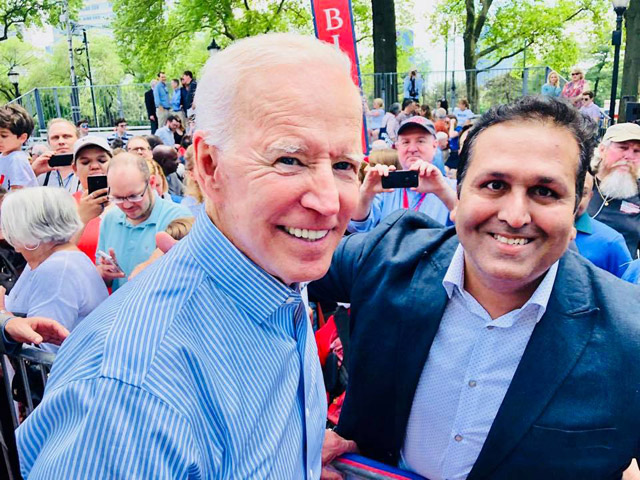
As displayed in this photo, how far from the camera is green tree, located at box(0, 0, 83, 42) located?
29.9m

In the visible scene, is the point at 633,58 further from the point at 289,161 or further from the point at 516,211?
the point at 289,161

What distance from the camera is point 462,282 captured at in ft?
5.87

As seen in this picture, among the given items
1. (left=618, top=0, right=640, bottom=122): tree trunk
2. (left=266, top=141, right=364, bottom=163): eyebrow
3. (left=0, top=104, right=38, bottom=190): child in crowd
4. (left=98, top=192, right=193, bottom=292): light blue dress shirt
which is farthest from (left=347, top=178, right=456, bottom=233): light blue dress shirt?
(left=618, top=0, right=640, bottom=122): tree trunk

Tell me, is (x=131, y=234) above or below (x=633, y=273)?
above

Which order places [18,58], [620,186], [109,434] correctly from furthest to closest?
[18,58] → [620,186] → [109,434]

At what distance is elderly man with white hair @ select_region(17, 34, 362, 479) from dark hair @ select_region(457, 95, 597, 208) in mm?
642

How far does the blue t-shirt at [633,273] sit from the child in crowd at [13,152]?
17.2 feet

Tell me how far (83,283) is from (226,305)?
6.23ft

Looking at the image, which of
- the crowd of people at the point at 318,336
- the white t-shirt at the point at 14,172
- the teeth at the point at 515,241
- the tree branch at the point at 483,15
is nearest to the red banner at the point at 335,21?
the white t-shirt at the point at 14,172

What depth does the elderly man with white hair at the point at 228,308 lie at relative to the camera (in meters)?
0.96

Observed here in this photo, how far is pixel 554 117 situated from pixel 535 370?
0.76 m

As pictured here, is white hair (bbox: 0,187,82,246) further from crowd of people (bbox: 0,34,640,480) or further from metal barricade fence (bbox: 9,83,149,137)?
metal barricade fence (bbox: 9,83,149,137)

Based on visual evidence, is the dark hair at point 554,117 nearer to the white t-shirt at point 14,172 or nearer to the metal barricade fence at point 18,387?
the metal barricade fence at point 18,387

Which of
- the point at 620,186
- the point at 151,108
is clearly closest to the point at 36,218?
the point at 620,186
